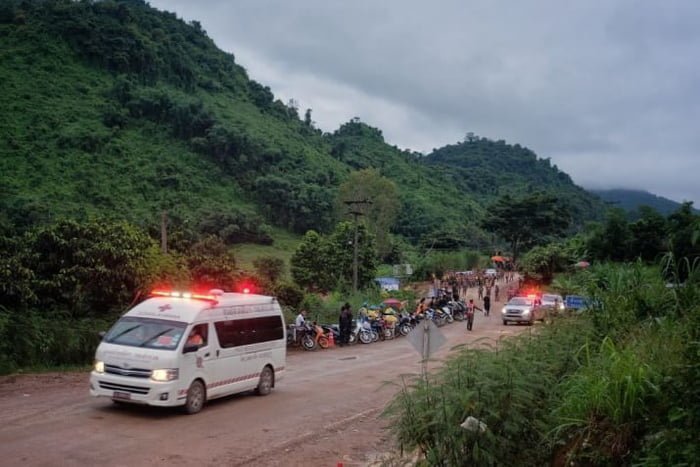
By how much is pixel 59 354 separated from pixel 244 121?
8394 cm

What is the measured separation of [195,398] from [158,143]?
76975 millimetres

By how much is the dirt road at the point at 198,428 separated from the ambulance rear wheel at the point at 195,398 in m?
0.19

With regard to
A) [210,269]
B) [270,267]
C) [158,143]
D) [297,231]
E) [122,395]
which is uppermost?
[158,143]

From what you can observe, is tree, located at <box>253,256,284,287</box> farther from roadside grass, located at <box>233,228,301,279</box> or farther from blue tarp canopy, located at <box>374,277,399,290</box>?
roadside grass, located at <box>233,228,301,279</box>

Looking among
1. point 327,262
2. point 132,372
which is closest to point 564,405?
point 132,372

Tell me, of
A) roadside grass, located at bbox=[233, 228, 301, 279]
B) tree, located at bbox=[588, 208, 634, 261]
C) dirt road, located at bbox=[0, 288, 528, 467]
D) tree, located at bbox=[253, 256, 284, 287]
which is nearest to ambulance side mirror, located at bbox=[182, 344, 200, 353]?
dirt road, located at bbox=[0, 288, 528, 467]

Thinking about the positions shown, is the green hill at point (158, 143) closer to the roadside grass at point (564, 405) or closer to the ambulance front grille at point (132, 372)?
the ambulance front grille at point (132, 372)

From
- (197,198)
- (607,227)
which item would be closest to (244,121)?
(197,198)

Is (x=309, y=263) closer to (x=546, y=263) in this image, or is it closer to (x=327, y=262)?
(x=327, y=262)

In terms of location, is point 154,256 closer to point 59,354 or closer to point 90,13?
point 59,354

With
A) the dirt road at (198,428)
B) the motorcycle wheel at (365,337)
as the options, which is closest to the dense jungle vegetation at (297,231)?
the dirt road at (198,428)

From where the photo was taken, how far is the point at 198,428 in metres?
11.1

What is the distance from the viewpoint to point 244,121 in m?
98.8

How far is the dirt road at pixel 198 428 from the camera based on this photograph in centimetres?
939
